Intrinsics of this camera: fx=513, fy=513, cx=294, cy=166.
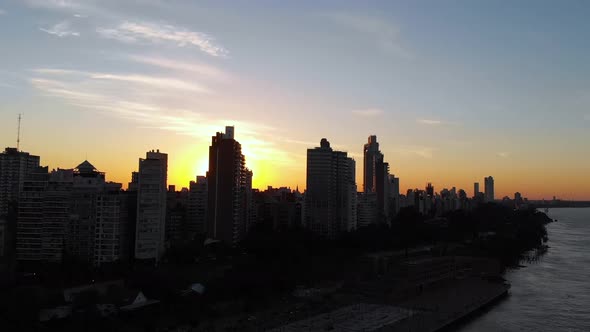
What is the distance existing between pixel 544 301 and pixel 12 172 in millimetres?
26141

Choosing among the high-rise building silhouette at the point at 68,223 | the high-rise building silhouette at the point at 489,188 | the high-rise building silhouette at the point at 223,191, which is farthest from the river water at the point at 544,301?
the high-rise building silhouette at the point at 489,188

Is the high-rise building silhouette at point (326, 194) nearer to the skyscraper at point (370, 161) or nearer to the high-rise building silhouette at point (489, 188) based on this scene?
the skyscraper at point (370, 161)

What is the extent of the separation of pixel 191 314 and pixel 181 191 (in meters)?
27.2

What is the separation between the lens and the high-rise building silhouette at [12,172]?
2675 centimetres

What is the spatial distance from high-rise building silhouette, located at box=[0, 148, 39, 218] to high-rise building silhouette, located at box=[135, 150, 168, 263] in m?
9.78

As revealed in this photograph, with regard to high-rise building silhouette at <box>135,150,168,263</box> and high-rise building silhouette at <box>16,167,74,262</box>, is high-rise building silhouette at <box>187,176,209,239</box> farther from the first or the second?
high-rise building silhouette at <box>16,167,74,262</box>

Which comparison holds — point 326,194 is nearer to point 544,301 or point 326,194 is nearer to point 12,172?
point 544,301

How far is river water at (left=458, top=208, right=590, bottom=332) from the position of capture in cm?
1509

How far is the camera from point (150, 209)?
66.0ft

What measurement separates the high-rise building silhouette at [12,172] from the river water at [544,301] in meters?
23.0

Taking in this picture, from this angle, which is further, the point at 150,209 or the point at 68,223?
the point at 150,209

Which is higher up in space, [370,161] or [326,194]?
[370,161]

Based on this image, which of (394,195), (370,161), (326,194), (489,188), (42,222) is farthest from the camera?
(489,188)

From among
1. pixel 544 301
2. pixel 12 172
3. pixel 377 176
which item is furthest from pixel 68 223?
pixel 377 176
